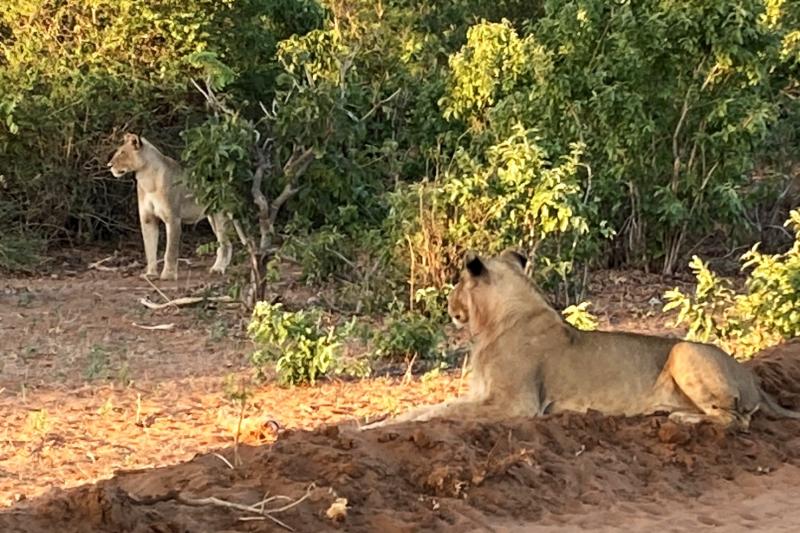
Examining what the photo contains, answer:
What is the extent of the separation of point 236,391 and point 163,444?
1310 mm

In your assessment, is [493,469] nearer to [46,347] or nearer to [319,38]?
[46,347]

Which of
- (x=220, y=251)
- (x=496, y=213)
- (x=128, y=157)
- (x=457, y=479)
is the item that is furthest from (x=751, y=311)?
(x=128, y=157)

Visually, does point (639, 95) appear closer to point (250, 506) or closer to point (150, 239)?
point (150, 239)

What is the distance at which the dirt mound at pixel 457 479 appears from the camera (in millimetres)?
5113

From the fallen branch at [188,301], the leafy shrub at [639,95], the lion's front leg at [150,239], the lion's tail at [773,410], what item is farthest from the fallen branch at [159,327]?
the lion's tail at [773,410]

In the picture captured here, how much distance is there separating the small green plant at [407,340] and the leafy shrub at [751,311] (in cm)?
192

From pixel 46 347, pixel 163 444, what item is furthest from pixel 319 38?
pixel 163 444

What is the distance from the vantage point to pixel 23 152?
665 inches

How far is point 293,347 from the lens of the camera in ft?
30.0

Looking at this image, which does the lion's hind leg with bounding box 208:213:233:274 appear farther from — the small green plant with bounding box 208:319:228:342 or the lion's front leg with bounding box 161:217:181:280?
the small green plant with bounding box 208:319:228:342

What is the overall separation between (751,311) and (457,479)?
17.3 ft

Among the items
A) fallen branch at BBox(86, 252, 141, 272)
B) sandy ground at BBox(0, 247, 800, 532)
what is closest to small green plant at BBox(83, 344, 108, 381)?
sandy ground at BBox(0, 247, 800, 532)

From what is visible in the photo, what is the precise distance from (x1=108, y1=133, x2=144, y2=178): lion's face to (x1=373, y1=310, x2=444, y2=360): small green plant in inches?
268

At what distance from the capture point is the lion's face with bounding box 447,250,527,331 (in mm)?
7918
